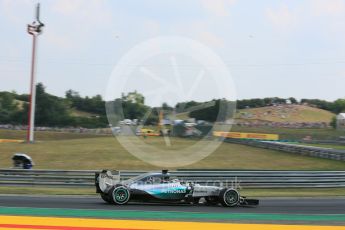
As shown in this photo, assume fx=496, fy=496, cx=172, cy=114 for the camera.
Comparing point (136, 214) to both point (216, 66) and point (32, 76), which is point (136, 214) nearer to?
point (216, 66)

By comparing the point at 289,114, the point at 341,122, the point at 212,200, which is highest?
the point at 289,114

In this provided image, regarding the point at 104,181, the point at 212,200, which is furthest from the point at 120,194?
the point at 212,200

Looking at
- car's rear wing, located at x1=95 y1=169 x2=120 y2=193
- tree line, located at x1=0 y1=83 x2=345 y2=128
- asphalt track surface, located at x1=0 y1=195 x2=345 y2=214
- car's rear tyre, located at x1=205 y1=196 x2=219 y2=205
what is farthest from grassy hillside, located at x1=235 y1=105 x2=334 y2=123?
car's rear wing, located at x1=95 y1=169 x2=120 y2=193

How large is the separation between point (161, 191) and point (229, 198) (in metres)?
1.82

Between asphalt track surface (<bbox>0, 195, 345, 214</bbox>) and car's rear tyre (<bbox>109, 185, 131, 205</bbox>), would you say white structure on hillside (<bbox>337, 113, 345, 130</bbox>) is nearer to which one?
asphalt track surface (<bbox>0, 195, 345, 214</bbox>)

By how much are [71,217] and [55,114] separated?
330 ft

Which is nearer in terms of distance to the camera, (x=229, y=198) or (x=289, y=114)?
(x=229, y=198)

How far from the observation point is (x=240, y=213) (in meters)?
11.7

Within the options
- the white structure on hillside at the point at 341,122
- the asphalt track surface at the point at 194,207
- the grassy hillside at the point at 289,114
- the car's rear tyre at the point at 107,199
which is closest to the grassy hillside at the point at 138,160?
the car's rear tyre at the point at 107,199

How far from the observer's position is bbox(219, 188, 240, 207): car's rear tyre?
1312cm

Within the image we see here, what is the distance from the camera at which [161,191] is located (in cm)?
1319

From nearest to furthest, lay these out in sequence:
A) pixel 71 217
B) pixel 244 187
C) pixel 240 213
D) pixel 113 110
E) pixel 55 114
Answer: pixel 71 217, pixel 240 213, pixel 113 110, pixel 244 187, pixel 55 114

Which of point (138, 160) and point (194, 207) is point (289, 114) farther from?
point (194, 207)

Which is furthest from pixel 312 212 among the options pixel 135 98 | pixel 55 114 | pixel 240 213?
pixel 55 114
